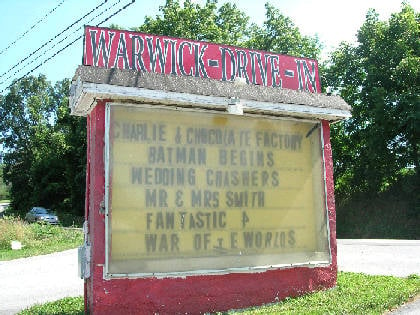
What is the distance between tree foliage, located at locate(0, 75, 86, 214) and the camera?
44344mm

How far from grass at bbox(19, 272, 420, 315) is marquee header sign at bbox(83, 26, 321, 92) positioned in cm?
354

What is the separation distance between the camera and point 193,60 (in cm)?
758

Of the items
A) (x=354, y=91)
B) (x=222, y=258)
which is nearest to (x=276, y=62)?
(x=222, y=258)

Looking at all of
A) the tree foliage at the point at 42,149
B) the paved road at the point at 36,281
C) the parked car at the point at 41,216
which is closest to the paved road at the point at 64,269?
the paved road at the point at 36,281

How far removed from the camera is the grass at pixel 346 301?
6.26m

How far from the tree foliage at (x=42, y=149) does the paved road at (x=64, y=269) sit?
27.0 m

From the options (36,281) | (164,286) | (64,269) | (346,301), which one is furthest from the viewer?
(64,269)

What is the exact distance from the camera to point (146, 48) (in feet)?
23.9

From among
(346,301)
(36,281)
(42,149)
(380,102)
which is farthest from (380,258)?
(42,149)

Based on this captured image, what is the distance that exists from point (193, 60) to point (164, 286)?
3.63m

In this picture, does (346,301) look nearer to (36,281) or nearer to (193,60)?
(193,60)

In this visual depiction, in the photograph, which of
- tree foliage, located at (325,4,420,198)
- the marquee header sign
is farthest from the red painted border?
tree foliage, located at (325,4,420,198)

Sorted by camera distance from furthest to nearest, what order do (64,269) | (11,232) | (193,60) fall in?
(11,232) < (64,269) < (193,60)

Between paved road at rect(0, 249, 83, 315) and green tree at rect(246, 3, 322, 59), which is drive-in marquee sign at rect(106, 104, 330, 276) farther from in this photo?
green tree at rect(246, 3, 322, 59)
